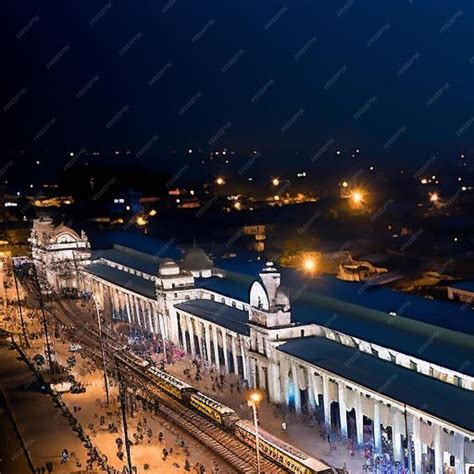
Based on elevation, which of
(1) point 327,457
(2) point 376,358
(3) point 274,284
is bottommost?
(1) point 327,457

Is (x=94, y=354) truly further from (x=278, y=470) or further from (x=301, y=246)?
(x=301, y=246)

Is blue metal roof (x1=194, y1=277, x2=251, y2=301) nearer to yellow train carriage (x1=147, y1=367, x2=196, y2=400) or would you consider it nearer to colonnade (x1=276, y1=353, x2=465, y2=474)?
yellow train carriage (x1=147, y1=367, x2=196, y2=400)

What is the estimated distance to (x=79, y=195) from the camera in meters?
144

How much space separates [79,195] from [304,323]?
112 metres

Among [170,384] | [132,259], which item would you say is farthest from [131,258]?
[170,384]

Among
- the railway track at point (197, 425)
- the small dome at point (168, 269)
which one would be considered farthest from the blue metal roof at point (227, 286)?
the railway track at point (197, 425)

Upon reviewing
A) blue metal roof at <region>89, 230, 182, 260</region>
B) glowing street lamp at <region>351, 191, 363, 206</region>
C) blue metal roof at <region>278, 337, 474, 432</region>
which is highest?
glowing street lamp at <region>351, 191, 363, 206</region>

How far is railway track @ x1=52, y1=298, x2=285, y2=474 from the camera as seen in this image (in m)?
29.3

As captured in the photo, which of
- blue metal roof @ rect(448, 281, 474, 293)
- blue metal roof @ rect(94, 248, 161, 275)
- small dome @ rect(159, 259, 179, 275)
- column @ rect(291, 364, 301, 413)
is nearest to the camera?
column @ rect(291, 364, 301, 413)

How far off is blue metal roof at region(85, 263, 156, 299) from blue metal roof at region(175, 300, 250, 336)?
489cm

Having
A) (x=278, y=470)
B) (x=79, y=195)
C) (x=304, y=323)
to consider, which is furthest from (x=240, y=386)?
(x=79, y=195)

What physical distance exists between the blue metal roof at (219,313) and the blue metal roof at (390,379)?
5.93m

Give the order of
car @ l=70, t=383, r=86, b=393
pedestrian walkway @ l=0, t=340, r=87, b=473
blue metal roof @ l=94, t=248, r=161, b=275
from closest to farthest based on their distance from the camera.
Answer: pedestrian walkway @ l=0, t=340, r=87, b=473, car @ l=70, t=383, r=86, b=393, blue metal roof @ l=94, t=248, r=161, b=275

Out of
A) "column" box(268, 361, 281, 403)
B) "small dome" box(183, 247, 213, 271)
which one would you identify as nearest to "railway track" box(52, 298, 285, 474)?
"column" box(268, 361, 281, 403)
